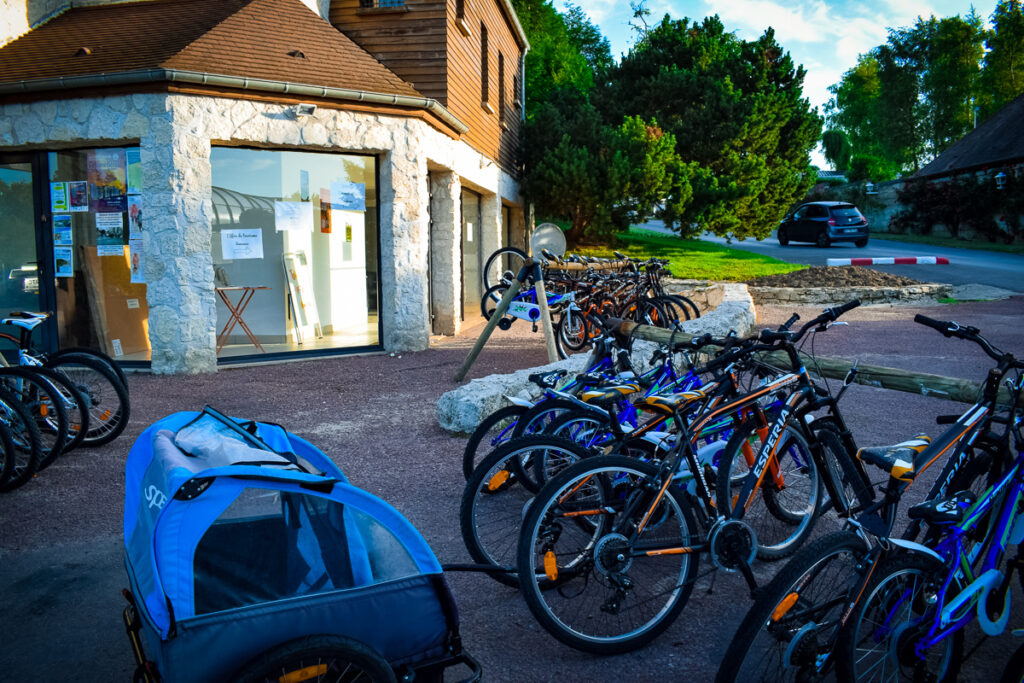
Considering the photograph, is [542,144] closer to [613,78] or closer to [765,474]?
[613,78]

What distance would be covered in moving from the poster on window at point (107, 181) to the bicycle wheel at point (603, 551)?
27.7 ft

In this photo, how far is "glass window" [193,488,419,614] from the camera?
2.39 meters

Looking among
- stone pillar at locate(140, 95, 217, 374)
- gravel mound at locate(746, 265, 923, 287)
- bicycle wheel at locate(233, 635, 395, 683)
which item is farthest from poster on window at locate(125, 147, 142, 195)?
gravel mound at locate(746, 265, 923, 287)

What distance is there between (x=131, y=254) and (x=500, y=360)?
4800 mm

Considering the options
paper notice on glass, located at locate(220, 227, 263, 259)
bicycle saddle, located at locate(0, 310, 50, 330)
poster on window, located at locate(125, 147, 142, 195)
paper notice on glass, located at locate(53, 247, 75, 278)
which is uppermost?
poster on window, located at locate(125, 147, 142, 195)

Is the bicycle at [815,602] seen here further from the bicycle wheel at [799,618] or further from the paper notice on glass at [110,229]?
the paper notice on glass at [110,229]

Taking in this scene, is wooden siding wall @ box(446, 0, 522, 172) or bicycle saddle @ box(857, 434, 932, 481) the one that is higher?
wooden siding wall @ box(446, 0, 522, 172)

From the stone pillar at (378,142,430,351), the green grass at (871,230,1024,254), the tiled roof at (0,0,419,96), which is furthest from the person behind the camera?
the green grass at (871,230,1024,254)

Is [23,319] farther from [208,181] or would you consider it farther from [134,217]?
[134,217]

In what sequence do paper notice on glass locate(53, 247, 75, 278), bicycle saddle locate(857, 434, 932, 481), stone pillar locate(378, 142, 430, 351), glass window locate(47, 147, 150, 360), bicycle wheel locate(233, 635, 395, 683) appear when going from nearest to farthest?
bicycle wheel locate(233, 635, 395, 683)
bicycle saddle locate(857, 434, 932, 481)
glass window locate(47, 147, 150, 360)
paper notice on glass locate(53, 247, 75, 278)
stone pillar locate(378, 142, 430, 351)

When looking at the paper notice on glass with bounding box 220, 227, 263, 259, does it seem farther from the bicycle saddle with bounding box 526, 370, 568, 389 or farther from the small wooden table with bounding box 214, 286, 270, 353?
the bicycle saddle with bounding box 526, 370, 568, 389

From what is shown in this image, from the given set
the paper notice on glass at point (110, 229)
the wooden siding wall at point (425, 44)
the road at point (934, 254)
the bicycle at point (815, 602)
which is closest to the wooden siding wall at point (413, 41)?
the wooden siding wall at point (425, 44)

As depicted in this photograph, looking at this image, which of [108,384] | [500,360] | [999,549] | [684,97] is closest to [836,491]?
[999,549]

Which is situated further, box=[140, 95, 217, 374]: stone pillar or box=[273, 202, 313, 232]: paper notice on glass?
box=[273, 202, 313, 232]: paper notice on glass
